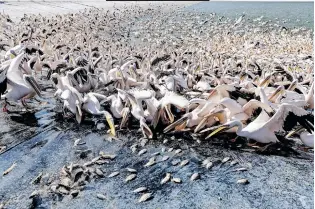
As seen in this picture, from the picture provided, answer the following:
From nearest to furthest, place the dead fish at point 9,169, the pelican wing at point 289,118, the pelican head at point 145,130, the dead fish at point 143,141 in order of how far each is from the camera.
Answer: the dead fish at point 9,169
the pelican wing at point 289,118
the dead fish at point 143,141
the pelican head at point 145,130

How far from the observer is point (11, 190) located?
4742 mm

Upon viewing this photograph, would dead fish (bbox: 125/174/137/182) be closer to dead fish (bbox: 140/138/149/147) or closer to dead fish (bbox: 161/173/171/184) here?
dead fish (bbox: 161/173/171/184)

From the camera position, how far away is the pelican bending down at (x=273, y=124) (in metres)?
5.32

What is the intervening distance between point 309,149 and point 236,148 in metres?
1.21

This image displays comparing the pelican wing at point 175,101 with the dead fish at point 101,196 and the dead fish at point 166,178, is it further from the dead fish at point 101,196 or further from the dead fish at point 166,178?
the dead fish at point 101,196

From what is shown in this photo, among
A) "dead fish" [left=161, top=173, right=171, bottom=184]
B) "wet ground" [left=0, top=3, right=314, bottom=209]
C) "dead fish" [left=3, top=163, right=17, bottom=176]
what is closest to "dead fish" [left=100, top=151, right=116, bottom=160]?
"wet ground" [left=0, top=3, right=314, bottom=209]

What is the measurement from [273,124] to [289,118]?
10.1 inches

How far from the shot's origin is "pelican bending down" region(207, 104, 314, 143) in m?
5.32

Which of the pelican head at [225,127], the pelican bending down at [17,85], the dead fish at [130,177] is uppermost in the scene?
the pelican bending down at [17,85]

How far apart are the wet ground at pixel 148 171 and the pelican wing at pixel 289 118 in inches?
19.4

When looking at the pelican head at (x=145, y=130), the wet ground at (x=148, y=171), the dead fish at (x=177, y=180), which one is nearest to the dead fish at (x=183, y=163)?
the wet ground at (x=148, y=171)

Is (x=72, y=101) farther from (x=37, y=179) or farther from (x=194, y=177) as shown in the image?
(x=194, y=177)

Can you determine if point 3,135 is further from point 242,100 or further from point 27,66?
point 242,100

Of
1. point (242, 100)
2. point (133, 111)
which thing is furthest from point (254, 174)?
point (133, 111)
